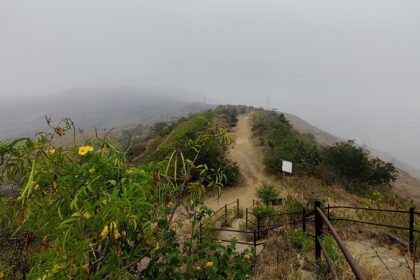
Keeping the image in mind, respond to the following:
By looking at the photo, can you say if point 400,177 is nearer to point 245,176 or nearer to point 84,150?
point 245,176

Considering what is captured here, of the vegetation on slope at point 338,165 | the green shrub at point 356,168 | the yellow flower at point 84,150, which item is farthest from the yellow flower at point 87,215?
the green shrub at point 356,168

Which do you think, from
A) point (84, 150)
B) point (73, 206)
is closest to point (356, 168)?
point (84, 150)

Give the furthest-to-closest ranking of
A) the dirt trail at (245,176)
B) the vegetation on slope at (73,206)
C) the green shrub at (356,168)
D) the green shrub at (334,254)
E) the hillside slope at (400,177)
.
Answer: the hillside slope at (400,177) → the green shrub at (356,168) → the dirt trail at (245,176) → the green shrub at (334,254) → the vegetation on slope at (73,206)

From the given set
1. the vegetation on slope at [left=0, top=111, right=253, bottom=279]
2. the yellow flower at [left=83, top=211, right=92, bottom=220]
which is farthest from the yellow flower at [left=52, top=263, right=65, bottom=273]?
the yellow flower at [left=83, top=211, right=92, bottom=220]

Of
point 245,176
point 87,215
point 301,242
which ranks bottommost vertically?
point 245,176

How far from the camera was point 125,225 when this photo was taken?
2.00m

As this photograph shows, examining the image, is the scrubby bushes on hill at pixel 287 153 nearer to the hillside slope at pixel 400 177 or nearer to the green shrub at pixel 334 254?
the hillside slope at pixel 400 177

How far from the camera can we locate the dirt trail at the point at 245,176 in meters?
18.8

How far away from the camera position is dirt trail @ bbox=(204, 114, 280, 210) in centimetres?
1881

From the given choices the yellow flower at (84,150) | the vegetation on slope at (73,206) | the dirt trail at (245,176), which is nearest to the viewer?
the vegetation on slope at (73,206)

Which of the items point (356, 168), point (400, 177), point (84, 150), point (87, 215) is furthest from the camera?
point (400, 177)

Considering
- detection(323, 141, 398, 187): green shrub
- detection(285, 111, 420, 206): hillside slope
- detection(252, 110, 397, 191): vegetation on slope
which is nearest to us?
detection(252, 110, 397, 191): vegetation on slope

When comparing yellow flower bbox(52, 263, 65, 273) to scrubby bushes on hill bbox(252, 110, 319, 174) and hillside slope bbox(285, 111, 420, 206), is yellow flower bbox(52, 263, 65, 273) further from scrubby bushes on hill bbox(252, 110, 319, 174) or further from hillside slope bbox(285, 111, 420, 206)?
hillside slope bbox(285, 111, 420, 206)

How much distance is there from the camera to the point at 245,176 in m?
23.2
